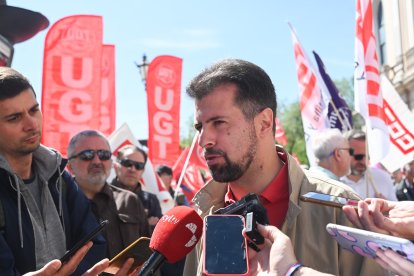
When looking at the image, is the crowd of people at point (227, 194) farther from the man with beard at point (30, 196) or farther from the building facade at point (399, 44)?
the building facade at point (399, 44)

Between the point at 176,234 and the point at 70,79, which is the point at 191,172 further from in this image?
the point at 176,234

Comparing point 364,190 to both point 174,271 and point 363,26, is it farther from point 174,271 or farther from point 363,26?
point 174,271

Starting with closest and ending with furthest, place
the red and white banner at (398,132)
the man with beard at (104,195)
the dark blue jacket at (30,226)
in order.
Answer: the dark blue jacket at (30,226) → the man with beard at (104,195) → the red and white banner at (398,132)

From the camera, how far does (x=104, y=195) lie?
439 cm

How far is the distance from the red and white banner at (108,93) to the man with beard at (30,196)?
19.6 feet

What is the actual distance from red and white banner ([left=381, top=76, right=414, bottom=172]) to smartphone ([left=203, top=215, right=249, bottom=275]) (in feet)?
18.2

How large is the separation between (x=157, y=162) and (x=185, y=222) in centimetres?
772

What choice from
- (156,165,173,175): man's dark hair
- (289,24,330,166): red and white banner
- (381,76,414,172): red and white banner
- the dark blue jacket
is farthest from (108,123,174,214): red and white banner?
the dark blue jacket

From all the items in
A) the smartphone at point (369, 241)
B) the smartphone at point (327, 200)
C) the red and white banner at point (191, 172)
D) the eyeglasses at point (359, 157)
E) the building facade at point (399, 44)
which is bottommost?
the red and white banner at point (191, 172)

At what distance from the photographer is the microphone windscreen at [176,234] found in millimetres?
1777

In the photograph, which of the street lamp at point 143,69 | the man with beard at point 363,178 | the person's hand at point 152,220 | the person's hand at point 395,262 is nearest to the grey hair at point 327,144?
the man with beard at point 363,178

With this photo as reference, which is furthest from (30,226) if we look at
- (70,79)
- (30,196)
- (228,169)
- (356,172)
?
(70,79)

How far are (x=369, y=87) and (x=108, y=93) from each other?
16.9 ft

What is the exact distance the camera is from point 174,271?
13.1 ft
